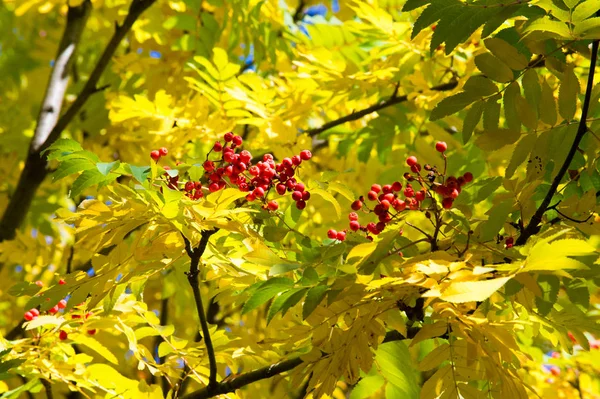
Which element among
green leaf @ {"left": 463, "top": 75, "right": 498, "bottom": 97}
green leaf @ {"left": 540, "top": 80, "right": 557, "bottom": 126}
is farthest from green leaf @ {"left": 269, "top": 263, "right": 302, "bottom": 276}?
green leaf @ {"left": 540, "top": 80, "right": 557, "bottom": 126}

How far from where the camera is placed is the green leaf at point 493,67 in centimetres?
160

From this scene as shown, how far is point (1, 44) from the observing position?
17.9 ft

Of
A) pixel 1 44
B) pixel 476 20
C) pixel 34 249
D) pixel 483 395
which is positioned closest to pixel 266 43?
pixel 34 249

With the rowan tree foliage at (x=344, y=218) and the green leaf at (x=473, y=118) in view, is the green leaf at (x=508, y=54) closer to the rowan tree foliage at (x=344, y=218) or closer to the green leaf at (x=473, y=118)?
the rowan tree foliage at (x=344, y=218)

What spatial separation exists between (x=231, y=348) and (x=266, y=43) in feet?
5.64

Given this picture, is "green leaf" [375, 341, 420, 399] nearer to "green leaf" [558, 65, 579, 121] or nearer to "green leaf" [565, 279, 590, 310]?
"green leaf" [565, 279, 590, 310]

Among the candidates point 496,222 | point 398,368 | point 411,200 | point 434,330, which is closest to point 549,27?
point 496,222

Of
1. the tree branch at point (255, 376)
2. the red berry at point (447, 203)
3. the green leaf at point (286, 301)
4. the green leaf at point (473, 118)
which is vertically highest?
the green leaf at point (473, 118)

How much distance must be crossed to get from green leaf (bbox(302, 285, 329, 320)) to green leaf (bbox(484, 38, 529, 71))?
65cm

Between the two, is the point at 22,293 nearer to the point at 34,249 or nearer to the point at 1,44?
the point at 34,249

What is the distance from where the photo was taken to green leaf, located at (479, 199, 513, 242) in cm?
151

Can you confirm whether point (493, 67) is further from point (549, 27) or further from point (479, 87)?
point (549, 27)

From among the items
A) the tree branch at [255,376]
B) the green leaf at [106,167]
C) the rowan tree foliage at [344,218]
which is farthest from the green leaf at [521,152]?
the green leaf at [106,167]

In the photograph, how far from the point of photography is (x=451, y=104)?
1.60m
